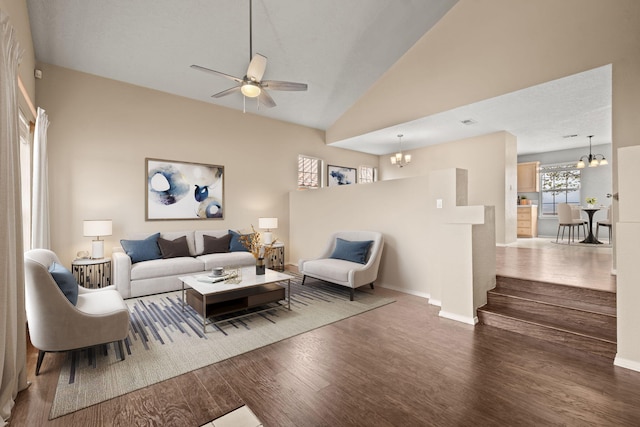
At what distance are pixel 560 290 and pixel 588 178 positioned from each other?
723 centimetres

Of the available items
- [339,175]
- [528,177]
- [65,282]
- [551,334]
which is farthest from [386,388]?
[528,177]

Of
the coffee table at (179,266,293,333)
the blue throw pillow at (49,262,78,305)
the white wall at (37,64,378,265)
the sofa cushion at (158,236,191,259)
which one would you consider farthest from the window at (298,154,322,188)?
the blue throw pillow at (49,262,78,305)

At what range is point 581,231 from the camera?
8.55 metres

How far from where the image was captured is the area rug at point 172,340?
7.39 feet

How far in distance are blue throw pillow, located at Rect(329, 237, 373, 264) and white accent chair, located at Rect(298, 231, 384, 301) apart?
7 centimetres

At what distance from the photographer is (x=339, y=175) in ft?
27.3

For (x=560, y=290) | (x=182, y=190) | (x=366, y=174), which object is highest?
(x=366, y=174)

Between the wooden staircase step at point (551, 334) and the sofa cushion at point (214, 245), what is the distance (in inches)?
173

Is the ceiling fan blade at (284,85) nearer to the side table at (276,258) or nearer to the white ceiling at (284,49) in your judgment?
the white ceiling at (284,49)

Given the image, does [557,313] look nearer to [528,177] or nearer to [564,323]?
[564,323]

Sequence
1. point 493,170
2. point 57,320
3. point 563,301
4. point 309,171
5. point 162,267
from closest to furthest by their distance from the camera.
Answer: point 57,320, point 563,301, point 162,267, point 493,170, point 309,171

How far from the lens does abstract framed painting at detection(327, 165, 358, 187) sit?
8086 mm

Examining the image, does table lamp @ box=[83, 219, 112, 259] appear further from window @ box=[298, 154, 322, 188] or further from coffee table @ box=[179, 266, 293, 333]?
window @ box=[298, 154, 322, 188]

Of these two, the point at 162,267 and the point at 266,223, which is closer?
the point at 162,267
